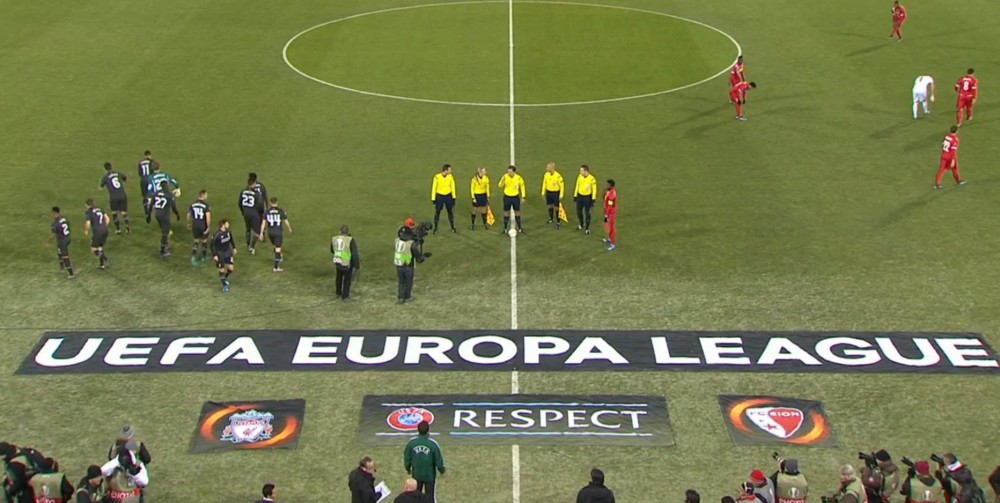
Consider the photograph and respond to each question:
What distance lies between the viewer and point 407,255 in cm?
2484

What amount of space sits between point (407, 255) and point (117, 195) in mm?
8329

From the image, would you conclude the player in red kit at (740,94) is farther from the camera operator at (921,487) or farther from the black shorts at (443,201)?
the camera operator at (921,487)

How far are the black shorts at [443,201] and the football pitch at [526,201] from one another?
80 centimetres

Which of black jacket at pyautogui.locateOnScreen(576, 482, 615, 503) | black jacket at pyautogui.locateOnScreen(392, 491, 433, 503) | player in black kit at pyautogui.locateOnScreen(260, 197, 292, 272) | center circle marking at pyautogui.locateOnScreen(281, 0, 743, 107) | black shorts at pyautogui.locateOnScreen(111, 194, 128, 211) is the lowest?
center circle marking at pyautogui.locateOnScreen(281, 0, 743, 107)

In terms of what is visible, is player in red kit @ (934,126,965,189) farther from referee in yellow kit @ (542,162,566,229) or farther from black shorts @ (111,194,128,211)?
black shorts @ (111,194,128,211)

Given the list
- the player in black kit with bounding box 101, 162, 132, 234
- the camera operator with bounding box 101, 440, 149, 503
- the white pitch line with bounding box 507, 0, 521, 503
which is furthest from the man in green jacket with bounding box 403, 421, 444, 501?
the player in black kit with bounding box 101, 162, 132, 234

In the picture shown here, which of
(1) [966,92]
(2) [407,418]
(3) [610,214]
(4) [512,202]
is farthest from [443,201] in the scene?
(1) [966,92]

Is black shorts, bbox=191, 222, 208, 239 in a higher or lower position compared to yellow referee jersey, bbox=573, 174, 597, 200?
lower

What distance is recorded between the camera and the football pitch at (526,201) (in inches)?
806

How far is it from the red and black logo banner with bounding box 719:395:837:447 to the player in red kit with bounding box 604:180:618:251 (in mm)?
7021

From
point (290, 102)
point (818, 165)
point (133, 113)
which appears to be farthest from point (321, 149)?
point (818, 165)

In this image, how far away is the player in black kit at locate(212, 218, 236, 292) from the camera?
25.6m

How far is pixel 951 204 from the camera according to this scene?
3005cm

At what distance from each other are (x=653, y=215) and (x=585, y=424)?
34.0ft
